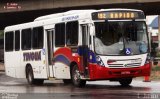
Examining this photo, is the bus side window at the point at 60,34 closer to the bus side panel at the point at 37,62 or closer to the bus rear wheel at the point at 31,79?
the bus side panel at the point at 37,62

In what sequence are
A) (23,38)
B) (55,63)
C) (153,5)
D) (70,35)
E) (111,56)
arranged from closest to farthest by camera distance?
1. (111,56)
2. (70,35)
3. (55,63)
4. (23,38)
5. (153,5)

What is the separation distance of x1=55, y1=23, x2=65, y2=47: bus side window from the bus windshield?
264 centimetres

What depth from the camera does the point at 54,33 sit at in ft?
80.5

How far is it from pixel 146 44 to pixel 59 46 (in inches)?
161

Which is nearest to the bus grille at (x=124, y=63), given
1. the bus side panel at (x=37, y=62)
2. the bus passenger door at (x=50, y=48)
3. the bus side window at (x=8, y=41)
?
the bus passenger door at (x=50, y=48)

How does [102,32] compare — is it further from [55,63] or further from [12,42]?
[12,42]

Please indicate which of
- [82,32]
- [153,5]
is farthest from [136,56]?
[153,5]

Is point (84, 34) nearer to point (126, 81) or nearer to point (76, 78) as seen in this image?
point (76, 78)

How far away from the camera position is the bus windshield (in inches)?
837

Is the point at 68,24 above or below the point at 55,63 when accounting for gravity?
above

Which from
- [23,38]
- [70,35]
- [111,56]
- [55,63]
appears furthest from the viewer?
[23,38]

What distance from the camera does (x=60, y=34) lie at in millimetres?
23859

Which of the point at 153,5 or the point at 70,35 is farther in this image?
the point at 153,5

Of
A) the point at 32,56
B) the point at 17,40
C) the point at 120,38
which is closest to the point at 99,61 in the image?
the point at 120,38
